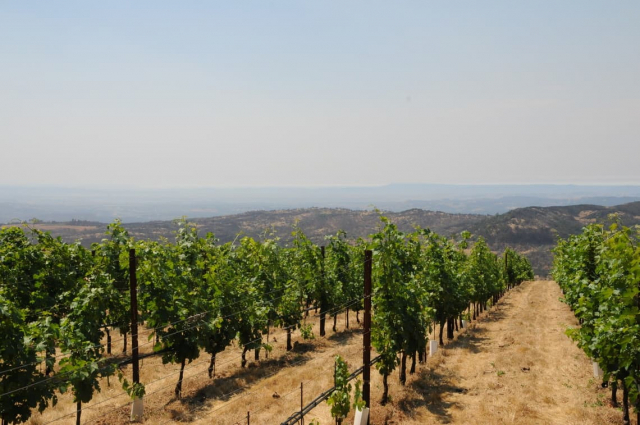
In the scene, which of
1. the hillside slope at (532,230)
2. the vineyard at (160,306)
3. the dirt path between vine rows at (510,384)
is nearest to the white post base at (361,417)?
the dirt path between vine rows at (510,384)

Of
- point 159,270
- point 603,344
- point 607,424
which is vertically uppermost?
point 159,270

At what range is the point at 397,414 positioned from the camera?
1465 cm

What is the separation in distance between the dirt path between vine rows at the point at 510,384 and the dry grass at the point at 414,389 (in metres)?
0.04

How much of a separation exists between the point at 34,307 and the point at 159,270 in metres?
6.00

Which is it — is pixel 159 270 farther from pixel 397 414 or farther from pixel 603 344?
pixel 603 344

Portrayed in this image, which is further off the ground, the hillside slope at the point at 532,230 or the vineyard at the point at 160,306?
the vineyard at the point at 160,306

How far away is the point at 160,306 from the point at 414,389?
1180 centimetres

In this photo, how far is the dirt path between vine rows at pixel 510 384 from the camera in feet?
47.9

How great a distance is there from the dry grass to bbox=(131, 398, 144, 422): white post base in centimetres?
34

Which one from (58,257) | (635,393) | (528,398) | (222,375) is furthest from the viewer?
(222,375)

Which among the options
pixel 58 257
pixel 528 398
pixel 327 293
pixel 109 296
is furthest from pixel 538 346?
pixel 58 257

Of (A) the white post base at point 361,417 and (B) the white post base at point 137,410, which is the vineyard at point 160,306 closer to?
(B) the white post base at point 137,410

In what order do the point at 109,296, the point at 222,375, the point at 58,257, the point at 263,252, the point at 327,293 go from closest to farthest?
1. the point at 109,296
2. the point at 58,257
3. the point at 222,375
4. the point at 263,252
5. the point at 327,293

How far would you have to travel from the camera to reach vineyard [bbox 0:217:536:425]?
1144cm
